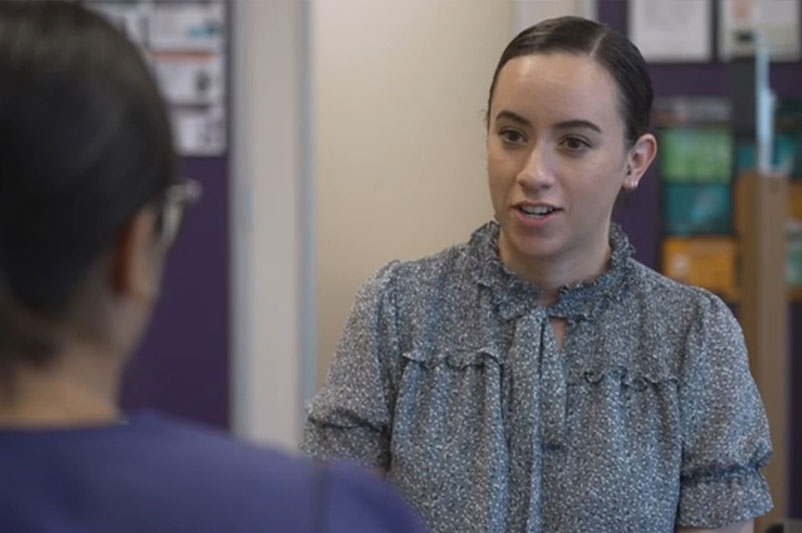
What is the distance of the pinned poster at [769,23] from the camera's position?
3615 mm

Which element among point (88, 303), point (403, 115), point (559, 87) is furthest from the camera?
point (403, 115)

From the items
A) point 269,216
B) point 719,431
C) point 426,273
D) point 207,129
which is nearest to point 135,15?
point 207,129

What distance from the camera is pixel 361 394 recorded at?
1.50 meters

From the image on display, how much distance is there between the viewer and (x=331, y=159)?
363 cm

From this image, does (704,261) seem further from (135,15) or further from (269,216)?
(135,15)

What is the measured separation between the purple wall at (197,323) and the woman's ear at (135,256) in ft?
9.86

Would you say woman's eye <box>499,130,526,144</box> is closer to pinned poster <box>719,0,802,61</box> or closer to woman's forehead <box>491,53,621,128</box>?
woman's forehead <box>491,53,621,128</box>

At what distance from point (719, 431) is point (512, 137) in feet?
1.37

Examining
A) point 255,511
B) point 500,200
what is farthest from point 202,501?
point 500,200

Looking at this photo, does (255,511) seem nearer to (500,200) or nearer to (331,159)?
(500,200)

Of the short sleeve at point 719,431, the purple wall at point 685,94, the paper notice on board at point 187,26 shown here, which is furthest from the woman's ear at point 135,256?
the paper notice on board at point 187,26

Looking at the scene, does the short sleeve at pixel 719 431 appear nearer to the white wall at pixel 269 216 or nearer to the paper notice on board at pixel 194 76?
the white wall at pixel 269 216

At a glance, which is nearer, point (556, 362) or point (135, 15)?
point (556, 362)

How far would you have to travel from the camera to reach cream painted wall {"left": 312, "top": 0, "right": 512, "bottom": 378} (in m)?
3.54
